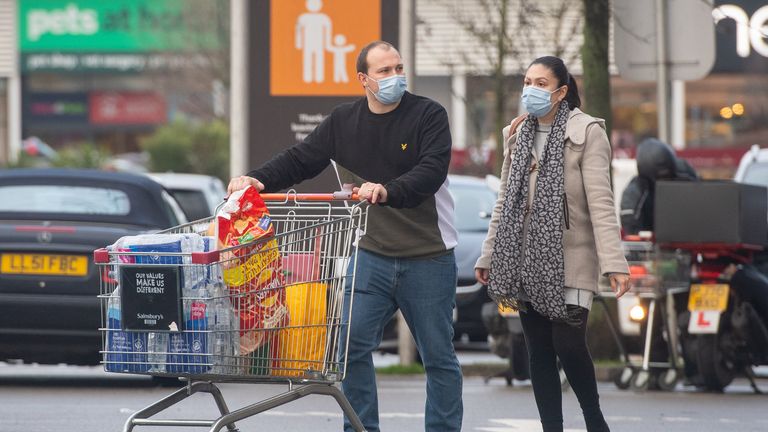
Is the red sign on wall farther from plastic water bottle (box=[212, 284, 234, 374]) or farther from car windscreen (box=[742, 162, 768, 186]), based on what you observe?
plastic water bottle (box=[212, 284, 234, 374])

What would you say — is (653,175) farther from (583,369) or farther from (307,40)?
(583,369)

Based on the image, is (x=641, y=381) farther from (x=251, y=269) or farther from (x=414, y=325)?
(x=251, y=269)

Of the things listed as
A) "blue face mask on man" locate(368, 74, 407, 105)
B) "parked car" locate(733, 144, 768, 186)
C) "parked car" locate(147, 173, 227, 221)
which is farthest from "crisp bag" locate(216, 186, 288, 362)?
"parked car" locate(147, 173, 227, 221)

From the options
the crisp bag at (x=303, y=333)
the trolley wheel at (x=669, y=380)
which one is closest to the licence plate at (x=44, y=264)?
the trolley wheel at (x=669, y=380)

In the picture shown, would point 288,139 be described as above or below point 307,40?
below

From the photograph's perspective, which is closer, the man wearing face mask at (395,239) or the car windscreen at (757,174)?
the man wearing face mask at (395,239)

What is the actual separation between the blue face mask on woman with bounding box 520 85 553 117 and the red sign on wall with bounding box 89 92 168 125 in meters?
40.6

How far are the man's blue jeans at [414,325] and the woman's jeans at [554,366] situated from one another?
358 mm

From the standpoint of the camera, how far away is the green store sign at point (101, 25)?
142 feet

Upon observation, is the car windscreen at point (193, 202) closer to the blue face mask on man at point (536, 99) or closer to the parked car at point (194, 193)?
the parked car at point (194, 193)

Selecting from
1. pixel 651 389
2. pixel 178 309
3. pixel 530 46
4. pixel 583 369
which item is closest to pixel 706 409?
pixel 651 389

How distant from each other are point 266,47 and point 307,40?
0.33 meters

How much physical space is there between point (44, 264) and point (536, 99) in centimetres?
461

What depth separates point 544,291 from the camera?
21.6 ft
